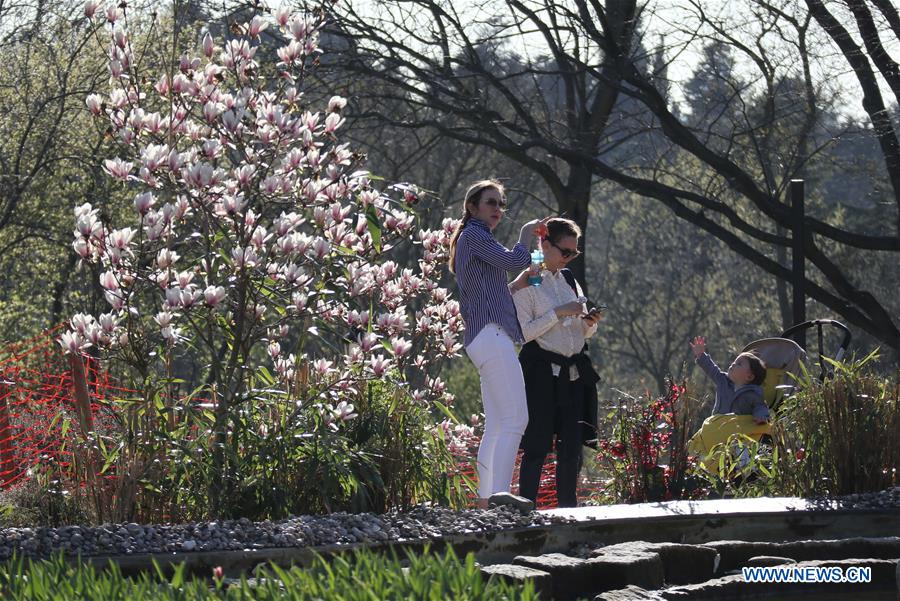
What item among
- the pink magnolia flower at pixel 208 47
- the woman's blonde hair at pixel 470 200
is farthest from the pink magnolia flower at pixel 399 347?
the pink magnolia flower at pixel 208 47

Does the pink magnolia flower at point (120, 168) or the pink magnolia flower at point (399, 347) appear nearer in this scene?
the pink magnolia flower at point (120, 168)

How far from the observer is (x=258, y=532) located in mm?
4922

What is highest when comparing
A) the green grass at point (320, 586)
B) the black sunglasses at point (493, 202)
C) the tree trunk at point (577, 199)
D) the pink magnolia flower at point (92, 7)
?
the tree trunk at point (577, 199)

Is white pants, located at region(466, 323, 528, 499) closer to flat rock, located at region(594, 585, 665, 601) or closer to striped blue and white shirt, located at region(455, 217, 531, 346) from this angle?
striped blue and white shirt, located at region(455, 217, 531, 346)

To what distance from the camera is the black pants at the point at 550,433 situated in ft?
22.6

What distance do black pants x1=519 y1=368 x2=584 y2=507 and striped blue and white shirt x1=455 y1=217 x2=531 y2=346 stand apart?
1.37 ft

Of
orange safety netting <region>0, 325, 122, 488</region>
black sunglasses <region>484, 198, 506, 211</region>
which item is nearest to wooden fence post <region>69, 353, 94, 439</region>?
orange safety netting <region>0, 325, 122, 488</region>

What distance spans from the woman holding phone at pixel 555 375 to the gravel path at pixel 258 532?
1459mm

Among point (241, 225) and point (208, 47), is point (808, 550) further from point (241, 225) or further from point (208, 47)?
point (208, 47)

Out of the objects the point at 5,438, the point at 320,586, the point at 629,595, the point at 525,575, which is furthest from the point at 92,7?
the point at 5,438

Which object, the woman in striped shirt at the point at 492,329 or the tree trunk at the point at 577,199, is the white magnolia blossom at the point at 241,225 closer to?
the woman in striped shirt at the point at 492,329

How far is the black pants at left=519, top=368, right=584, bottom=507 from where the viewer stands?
6891 mm

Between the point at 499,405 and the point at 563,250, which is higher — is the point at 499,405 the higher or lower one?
the lower one

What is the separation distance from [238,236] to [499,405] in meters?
1.46
